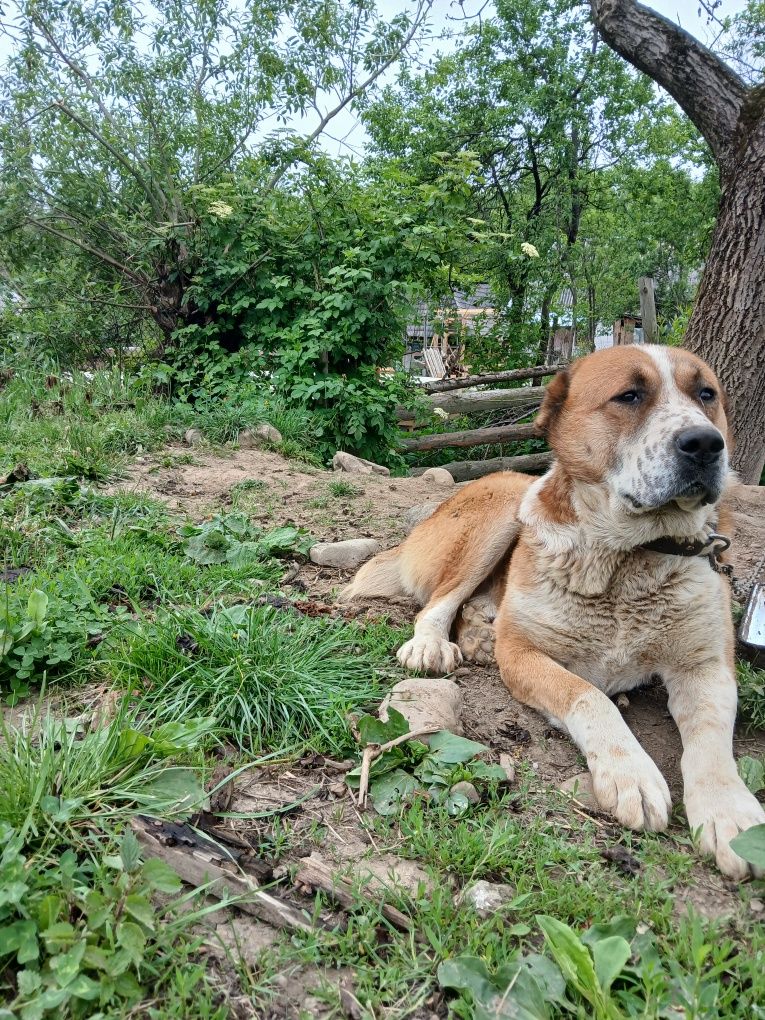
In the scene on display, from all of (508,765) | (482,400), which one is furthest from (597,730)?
(482,400)

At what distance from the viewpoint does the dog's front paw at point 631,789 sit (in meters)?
1.88

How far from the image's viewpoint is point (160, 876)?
54.3 inches

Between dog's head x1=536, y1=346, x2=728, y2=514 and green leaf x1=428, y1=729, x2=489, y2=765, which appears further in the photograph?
dog's head x1=536, y1=346, x2=728, y2=514

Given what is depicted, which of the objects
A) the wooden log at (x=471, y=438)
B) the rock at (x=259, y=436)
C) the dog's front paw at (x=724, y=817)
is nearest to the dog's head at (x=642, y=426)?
the dog's front paw at (x=724, y=817)

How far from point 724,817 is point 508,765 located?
0.59 m

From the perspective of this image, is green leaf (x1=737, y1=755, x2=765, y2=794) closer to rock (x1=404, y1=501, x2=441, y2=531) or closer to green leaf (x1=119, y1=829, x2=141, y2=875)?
green leaf (x1=119, y1=829, x2=141, y2=875)

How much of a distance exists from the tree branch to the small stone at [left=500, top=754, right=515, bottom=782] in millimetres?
5079

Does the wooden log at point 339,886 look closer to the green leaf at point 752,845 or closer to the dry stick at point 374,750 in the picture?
the dry stick at point 374,750

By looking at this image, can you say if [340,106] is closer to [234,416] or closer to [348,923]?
[234,416]

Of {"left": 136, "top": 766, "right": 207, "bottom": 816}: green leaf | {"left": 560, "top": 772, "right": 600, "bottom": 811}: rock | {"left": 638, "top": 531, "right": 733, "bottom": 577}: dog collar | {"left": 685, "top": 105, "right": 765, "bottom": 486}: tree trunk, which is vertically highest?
{"left": 685, "top": 105, "right": 765, "bottom": 486}: tree trunk

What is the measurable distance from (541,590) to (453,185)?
227 inches

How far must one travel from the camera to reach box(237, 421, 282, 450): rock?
6680 millimetres

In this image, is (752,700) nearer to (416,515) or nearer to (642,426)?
(642,426)

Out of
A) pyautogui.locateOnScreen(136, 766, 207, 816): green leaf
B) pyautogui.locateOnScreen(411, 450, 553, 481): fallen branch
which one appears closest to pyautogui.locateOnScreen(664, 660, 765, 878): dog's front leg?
pyautogui.locateOnScreen(136, 766, 207, 816): green leaf
